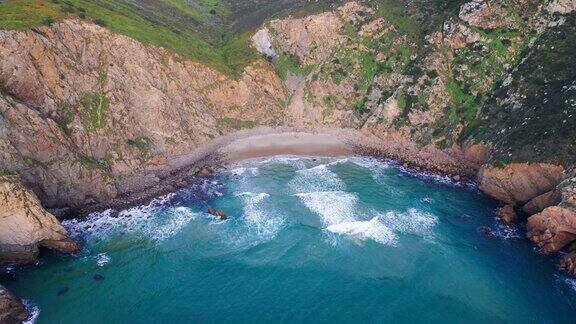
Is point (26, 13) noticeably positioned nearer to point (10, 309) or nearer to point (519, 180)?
point (10, 309)

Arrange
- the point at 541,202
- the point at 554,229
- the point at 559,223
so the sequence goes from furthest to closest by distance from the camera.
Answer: the point at 541,202 → the point at 554,229 → the point at 559,223

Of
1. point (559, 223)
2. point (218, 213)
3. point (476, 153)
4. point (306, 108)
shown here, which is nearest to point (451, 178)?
point (476, 153)

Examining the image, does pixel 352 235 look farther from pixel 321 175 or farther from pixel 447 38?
pixel 447 38

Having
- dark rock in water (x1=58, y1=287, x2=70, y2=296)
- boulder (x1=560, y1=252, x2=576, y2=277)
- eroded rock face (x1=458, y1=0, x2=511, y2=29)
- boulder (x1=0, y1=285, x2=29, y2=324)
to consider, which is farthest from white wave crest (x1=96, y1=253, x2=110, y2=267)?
eroded rock face (x1=458, y1=0, x2=511, y2=29)

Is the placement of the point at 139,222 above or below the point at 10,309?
above

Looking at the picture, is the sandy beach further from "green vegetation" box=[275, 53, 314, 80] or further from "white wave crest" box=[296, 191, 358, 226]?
"green vegetation" box=[275, 53, 314, 80]

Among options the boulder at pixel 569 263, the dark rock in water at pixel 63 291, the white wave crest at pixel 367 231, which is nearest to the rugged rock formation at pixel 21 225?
the dark rock in water at pixel 63 291

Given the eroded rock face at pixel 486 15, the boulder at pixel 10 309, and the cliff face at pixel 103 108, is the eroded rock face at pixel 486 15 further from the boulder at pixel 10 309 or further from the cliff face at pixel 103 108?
the boulder at pixel 10 309
